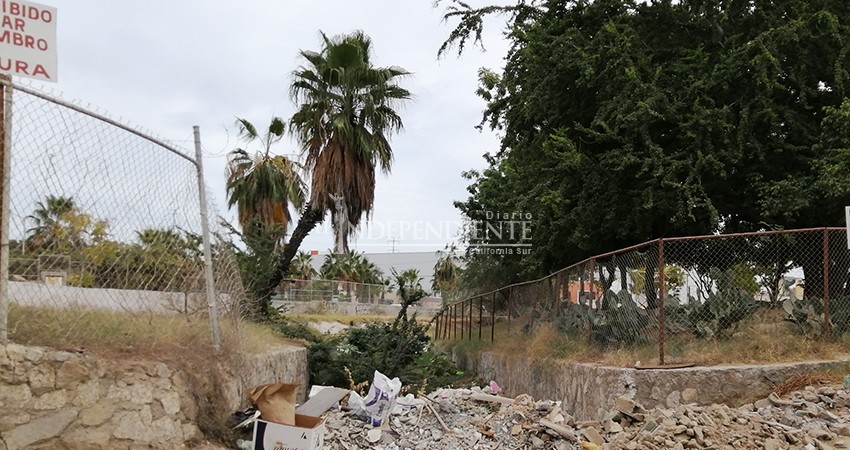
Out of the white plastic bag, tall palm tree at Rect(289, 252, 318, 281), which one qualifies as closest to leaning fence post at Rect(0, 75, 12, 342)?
the white plastic bag

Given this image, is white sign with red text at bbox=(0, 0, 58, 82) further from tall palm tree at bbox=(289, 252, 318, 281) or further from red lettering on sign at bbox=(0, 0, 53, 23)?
tall palm tree at bbox=(289, 252, 318, 281)

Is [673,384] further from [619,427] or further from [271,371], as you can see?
[271,371]

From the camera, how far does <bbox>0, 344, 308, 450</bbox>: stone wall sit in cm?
407

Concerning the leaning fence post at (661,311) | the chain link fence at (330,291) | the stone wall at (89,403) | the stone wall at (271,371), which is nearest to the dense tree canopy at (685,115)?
the leaning fence post at (661,311)

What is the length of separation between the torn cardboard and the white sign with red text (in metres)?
3.19

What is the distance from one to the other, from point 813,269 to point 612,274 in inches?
112

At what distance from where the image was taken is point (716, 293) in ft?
29.8

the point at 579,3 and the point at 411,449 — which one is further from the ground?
the point at 579,3

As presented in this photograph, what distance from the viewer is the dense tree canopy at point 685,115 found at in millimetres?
10992

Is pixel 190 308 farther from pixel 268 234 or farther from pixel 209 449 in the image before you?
pixel 268 234

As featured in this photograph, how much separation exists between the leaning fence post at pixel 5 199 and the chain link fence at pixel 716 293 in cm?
700

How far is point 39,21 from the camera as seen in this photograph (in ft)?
15.1

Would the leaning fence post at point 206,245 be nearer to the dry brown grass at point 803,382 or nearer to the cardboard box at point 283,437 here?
the cardboard box at point 283,437

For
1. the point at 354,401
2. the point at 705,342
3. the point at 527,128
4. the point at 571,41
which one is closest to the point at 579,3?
the point at 571,41
